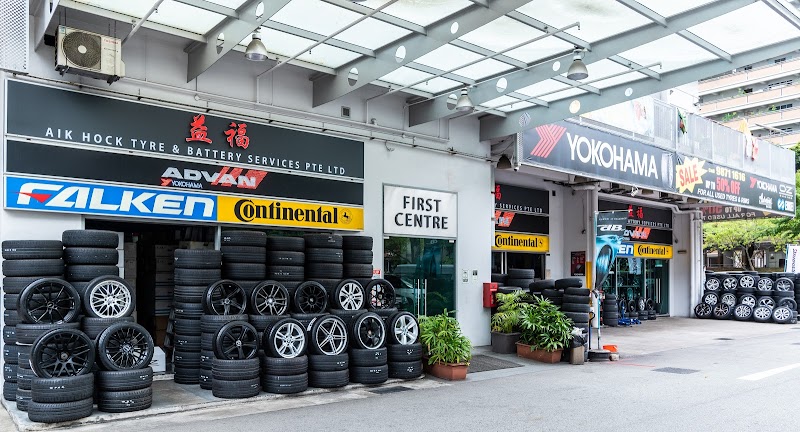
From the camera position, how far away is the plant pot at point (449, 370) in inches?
410

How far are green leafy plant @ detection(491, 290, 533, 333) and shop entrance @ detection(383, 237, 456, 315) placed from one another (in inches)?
39.8

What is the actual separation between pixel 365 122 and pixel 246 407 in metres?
5.97

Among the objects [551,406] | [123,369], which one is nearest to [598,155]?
[551,406]

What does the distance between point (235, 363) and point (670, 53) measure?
8116mm

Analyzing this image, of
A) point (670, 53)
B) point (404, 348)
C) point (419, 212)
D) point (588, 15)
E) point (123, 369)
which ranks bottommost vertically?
point (404, 348)

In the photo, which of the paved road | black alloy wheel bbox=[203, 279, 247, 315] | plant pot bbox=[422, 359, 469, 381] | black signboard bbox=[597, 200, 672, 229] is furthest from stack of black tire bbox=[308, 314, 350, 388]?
black signboard bbox=[597, 200, 672, 229]

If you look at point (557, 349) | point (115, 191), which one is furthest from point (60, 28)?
point (557, 349)

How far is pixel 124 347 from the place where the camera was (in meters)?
7.84

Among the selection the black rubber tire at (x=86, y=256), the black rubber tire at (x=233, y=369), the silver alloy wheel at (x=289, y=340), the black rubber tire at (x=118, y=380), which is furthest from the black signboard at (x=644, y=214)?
the black rubber tire at (x=118, y=380)

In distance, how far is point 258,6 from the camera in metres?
8.62

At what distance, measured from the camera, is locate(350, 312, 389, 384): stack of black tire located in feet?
31.7

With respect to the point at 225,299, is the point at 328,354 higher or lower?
lower

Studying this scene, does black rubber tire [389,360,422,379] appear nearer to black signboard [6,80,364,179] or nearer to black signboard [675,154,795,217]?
A: black signboard [6,80,364,179]

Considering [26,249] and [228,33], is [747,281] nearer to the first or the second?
[228,33]
